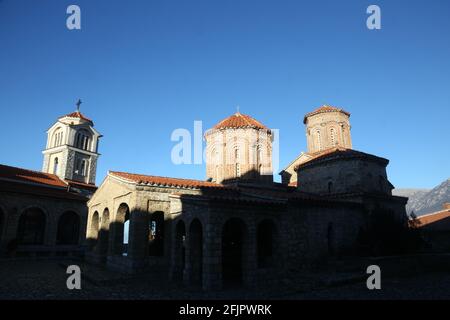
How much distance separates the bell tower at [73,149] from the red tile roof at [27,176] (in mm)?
3375

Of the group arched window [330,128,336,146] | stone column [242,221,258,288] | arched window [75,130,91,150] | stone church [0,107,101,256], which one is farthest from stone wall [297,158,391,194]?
arched window [75,130,91,150]

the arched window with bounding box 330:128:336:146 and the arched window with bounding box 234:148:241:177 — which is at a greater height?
the arched window with bounding box 330:128:336:146

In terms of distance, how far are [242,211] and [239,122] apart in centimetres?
1130

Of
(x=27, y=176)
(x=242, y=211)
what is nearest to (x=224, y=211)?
(x=242, y=211)

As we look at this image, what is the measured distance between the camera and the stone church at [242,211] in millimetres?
12875

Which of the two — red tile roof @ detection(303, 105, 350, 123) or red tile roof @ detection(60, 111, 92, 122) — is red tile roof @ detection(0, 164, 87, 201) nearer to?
red tile roof @ detection(60, 111, 92, 122)

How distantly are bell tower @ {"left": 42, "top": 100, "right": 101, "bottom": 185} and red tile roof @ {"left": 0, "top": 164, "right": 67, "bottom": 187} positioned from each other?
337cm

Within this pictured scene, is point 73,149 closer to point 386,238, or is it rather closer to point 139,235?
point 139,235

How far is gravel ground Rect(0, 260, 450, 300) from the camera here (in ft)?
32.9

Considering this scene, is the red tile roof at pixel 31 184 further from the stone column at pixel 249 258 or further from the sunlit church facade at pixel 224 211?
the stone column at pixel 249 258

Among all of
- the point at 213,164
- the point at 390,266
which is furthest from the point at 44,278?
the point at 390,266

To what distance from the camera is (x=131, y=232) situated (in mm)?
14703

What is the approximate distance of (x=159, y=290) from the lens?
11.4 m
